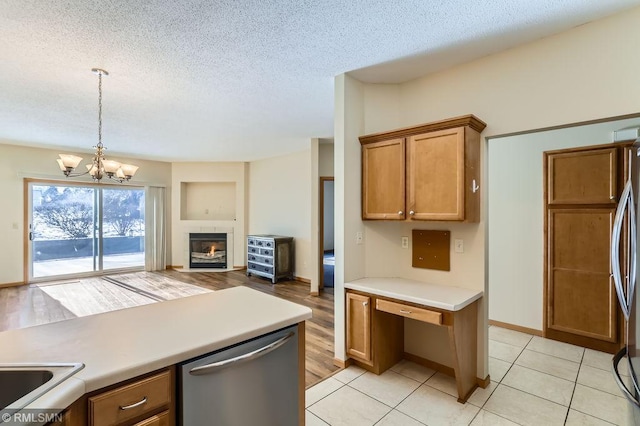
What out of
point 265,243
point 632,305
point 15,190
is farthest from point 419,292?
point 15,190

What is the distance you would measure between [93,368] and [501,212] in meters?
4.09

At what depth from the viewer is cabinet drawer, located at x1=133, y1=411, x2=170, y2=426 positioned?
108 centimetres

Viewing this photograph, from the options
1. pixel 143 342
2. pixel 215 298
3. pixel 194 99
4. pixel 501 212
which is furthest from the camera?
pixel 501 212

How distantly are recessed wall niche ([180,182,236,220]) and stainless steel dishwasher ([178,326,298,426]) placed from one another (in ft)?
22.1

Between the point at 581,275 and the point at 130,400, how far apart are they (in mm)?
4035

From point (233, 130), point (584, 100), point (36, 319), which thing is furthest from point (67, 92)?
point (584, 100)

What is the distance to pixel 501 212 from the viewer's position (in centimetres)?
368

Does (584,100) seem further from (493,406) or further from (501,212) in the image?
(493,406)

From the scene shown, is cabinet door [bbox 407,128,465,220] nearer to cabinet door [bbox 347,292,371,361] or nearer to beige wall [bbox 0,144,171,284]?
cabinet door [bbox 347,292,371,361]

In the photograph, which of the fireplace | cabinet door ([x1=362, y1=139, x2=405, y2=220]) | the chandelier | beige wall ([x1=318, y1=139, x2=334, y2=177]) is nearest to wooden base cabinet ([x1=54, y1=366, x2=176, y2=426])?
cabinet door ([x1=362, y1=139, x2=405, y2=220])

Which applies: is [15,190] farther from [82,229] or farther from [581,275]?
[581,275]

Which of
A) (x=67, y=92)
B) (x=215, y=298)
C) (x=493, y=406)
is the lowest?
(x=493, y=406)

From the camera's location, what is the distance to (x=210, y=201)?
7980 millimetres

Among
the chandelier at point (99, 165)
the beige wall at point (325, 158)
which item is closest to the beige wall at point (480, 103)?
the chandelier at point (99, 165)
